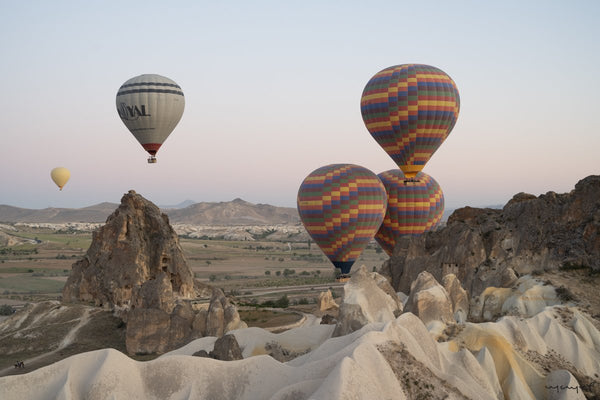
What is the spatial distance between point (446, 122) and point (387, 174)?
9968 mm

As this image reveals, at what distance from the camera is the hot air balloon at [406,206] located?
233 ft

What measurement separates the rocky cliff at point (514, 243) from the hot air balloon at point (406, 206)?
754 centimetres

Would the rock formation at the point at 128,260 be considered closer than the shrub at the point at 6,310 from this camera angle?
Yes

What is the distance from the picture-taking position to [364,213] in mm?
63781

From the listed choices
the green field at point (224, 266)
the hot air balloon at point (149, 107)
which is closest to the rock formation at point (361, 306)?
the hot air balloon at point (149, 107)

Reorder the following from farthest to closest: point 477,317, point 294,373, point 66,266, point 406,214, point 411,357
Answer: point 66,266 < point 406,214 < point 477,317 < point 411,357 < point 294,373

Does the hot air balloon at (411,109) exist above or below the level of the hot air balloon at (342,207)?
above

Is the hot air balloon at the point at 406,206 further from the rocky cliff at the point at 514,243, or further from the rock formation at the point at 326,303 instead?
the rock formation at the point at 326,303

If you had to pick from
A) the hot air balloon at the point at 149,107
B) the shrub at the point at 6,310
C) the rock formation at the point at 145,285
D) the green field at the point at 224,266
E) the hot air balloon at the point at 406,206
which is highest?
the hot air balloon at the point at 149,107

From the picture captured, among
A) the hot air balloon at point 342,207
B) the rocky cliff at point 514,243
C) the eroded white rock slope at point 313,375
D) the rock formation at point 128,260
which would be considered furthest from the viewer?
the hot air balloon at point 342,207

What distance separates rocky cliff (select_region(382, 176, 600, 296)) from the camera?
1945 inches

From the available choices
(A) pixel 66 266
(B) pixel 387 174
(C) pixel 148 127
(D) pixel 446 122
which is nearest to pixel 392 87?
(D) pixel 446 122

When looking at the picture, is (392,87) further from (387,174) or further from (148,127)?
(148,127)

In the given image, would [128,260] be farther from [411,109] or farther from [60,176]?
[60,176]
